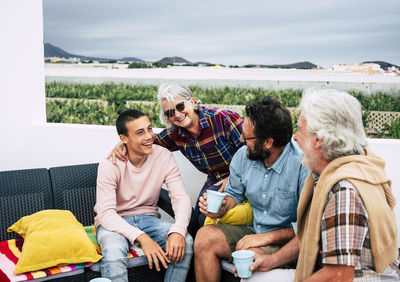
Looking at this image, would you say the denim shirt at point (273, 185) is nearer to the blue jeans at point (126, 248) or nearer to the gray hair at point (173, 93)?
the blue jeans at point (126, 248)

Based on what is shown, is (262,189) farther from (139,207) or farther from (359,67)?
(359,67)

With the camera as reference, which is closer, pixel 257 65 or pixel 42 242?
pixel 42 242

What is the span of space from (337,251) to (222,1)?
14462 millimetres

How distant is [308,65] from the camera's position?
15.2m

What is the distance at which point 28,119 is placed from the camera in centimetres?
436

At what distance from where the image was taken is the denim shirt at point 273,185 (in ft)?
9.48

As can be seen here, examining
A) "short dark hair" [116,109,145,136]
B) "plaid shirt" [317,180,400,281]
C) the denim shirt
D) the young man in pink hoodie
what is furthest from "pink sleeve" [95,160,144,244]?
"plaid shirt" [317,180,400,281]

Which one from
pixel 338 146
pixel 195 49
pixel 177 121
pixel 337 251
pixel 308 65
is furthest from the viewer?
pixel 195 49

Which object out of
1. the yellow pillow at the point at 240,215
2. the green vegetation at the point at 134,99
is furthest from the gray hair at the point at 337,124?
the green vegetation at the point at 134,99

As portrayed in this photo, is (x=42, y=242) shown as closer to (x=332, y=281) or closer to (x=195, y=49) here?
(x=332, y=281)

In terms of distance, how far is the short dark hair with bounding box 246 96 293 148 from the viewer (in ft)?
9.24

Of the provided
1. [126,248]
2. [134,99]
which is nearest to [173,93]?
[126,248]

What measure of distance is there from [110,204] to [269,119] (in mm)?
1217

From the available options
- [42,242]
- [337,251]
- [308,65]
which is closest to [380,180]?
[337,251]
